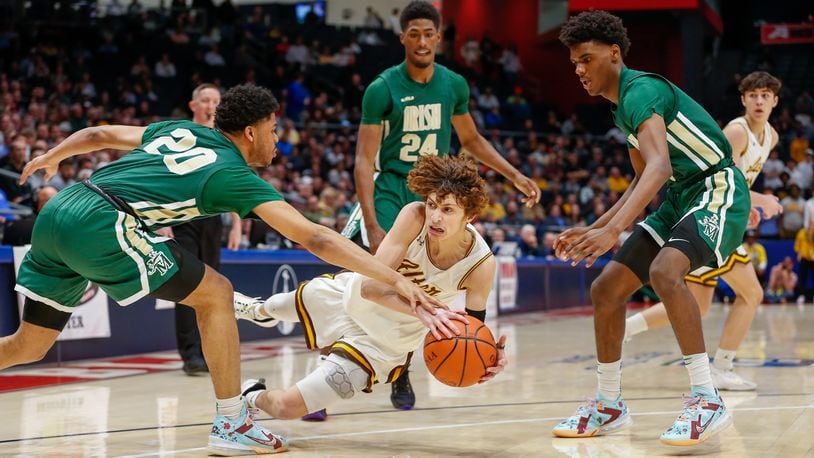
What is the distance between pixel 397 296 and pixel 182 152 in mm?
1065

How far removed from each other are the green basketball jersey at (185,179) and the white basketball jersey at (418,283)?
2.55 ft

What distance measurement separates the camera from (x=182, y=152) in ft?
13.5

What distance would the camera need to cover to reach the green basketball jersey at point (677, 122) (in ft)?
14.1

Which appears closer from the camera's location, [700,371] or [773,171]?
[700,371]

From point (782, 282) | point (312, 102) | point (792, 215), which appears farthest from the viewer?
point (312, 102)

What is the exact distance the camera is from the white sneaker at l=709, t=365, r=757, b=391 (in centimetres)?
614

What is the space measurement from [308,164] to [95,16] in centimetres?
693

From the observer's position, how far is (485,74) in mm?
26453

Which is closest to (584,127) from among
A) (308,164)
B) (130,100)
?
(308,164)

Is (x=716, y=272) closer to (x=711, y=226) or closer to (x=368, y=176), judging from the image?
(x=711, y=226)

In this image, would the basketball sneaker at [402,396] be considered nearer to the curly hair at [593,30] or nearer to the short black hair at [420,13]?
the short black hair at [420,13]

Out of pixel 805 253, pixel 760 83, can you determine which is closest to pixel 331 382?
pixel 760 83

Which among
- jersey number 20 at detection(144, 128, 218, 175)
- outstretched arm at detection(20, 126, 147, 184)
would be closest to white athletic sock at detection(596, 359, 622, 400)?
jersey number 20 at detection(144, 128, 218, 175)

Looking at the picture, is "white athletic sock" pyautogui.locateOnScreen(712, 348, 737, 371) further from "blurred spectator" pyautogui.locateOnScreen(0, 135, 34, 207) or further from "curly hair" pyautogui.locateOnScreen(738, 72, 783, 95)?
"blurred spectator" pyautogui.locateOnScreen(0, 135, 34, 207)
